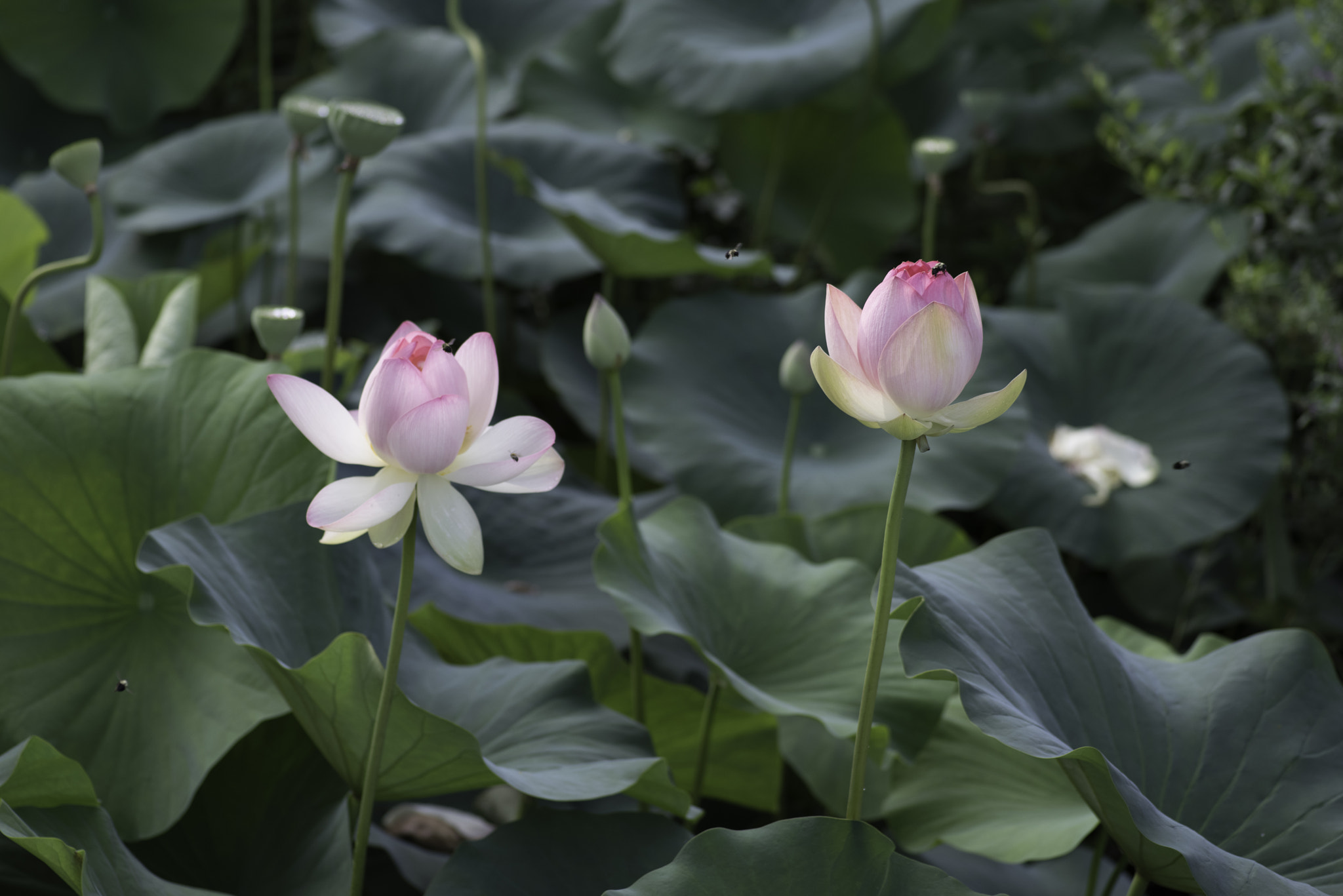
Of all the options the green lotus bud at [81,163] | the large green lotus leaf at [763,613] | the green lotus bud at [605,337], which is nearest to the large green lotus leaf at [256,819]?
the large green lotus leaf at [763,613]

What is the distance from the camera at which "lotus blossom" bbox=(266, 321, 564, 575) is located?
0.50 metres

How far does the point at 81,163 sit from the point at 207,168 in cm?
97

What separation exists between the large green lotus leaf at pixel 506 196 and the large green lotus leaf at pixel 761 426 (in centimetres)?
20

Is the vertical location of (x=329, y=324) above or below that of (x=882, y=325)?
below

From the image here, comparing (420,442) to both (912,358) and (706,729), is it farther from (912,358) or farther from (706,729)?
(706,729)

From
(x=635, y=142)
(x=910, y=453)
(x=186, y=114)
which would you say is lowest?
(x=186, y=114)

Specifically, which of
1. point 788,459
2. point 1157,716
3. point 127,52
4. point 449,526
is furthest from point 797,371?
point 127,52

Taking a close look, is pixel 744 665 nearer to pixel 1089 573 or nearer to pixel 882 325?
pixel 882 325

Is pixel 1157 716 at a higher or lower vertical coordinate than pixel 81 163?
lower

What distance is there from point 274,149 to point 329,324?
3.12 feet

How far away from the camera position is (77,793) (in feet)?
2.18

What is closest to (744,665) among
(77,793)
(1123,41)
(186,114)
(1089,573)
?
(77,793)

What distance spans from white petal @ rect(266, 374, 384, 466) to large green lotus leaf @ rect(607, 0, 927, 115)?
1330mm

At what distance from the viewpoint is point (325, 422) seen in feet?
1.72
